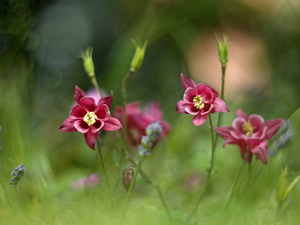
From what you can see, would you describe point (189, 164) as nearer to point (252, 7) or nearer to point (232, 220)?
point (232, 220)

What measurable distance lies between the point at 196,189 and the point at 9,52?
25.8 inches

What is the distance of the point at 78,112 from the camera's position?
475mm

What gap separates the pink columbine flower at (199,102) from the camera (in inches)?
18.1

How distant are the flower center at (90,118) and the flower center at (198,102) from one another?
151 mm

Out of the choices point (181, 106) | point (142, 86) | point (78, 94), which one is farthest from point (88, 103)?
point (142, 86)

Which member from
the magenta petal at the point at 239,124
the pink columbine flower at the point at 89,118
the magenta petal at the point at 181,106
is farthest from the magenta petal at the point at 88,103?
the magenta petal at the point at 239,124

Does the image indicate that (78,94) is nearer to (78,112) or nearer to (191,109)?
(78,112)

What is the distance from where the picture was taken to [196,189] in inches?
26.9

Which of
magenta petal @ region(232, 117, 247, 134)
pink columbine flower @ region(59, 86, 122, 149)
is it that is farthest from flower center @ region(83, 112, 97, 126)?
magenta petal @ region(232, 117, 247, 134)

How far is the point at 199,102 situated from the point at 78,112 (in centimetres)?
18

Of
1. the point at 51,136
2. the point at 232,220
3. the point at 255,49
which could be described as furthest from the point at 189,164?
the point at 255,49

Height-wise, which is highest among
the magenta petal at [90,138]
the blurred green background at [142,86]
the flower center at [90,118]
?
the flower center at [90,118]

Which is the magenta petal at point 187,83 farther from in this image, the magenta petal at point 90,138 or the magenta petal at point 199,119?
the magenta petal at point 90,138

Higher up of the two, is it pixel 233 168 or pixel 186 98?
pixel 186 98
